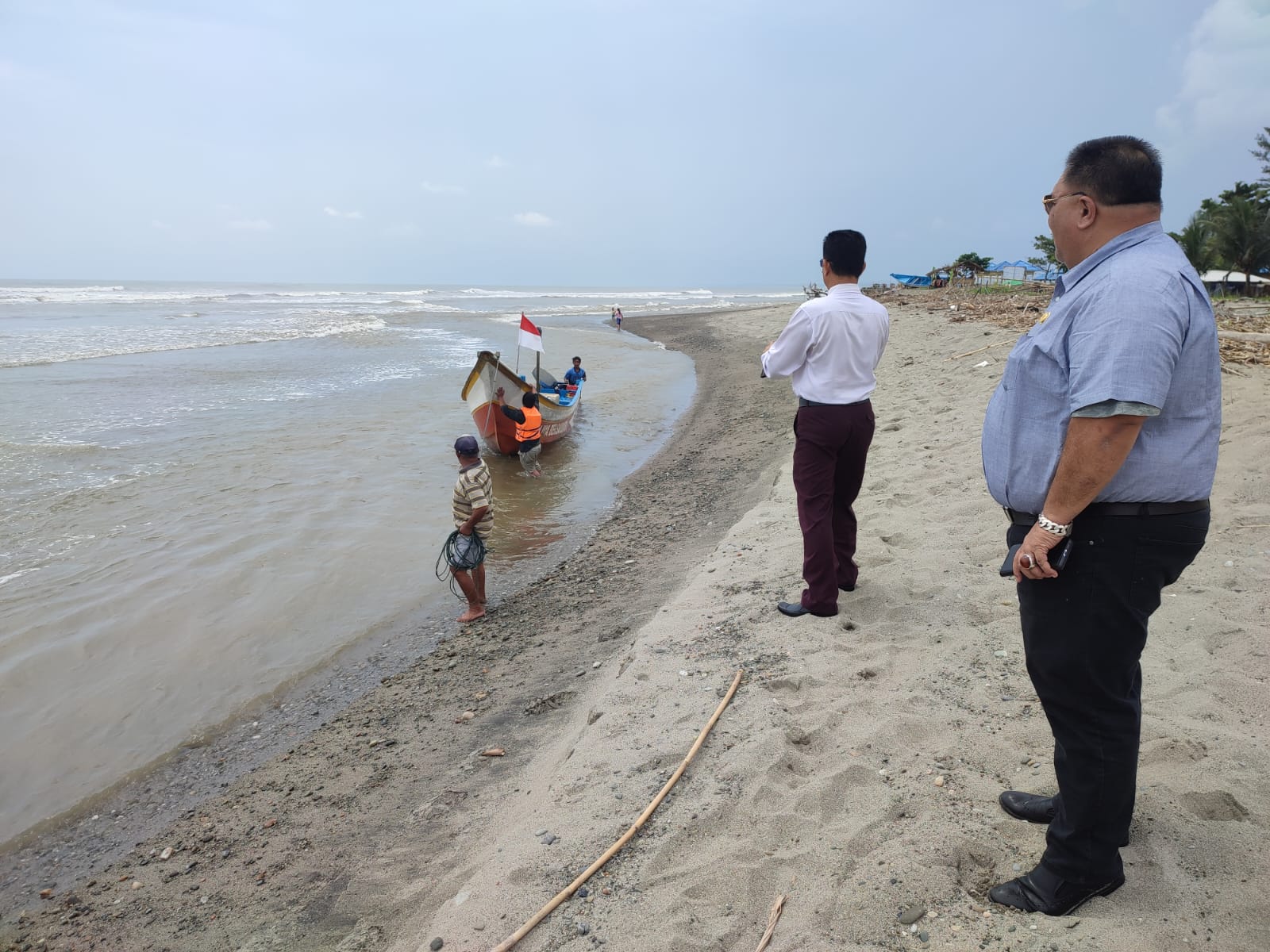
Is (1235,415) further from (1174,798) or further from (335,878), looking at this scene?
(335,878)

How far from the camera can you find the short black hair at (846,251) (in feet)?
12.2

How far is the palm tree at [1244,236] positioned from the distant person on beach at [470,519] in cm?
3433

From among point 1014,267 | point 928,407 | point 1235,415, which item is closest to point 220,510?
point 928,407

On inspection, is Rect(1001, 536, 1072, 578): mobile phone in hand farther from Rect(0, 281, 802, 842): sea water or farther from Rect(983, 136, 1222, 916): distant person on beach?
Rect(0, 281, 802, 842): sea water

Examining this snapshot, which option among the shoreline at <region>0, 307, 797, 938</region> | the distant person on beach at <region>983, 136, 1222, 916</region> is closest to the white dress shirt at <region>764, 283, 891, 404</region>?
the distant person on beach at <region>983, 136, 1222, 916</region>

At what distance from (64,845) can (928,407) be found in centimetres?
883

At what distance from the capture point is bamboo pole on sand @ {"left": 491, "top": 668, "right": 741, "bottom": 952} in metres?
2.14

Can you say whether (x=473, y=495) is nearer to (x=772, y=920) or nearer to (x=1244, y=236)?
(x=772, y=920)

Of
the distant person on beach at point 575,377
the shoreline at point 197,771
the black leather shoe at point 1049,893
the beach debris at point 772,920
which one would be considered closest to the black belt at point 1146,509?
the black leather shoe at point 1049,893

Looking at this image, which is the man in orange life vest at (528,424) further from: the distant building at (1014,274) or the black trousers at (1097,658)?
the distant building at (1014,274)

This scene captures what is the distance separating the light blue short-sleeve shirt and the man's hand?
120 millimetres

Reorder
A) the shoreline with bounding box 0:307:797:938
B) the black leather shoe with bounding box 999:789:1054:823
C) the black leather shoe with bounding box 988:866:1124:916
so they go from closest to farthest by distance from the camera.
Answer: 1. the black leather shoe with bounding box 988:866:1124:916
2. the black leather shoe with bounding box 999:789:1054:823
3. the shoreline with bounding box 0:307:797:938

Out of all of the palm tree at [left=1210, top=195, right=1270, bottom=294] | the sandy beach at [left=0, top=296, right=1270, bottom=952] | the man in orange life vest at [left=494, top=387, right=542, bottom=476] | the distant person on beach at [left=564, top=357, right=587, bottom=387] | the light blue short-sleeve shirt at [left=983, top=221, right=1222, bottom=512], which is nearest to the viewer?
the light blue short-sleeve shirt at [left=983, top=221, right=1222, bottom=512]

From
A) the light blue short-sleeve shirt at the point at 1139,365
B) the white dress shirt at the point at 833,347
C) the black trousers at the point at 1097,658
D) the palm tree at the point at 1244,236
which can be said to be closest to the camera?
the light blue short-sleeve shirt at the point at 1139,365
